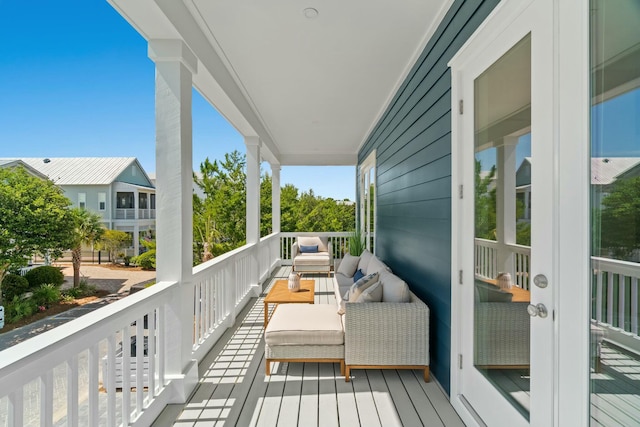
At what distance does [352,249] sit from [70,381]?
5955 millimetres

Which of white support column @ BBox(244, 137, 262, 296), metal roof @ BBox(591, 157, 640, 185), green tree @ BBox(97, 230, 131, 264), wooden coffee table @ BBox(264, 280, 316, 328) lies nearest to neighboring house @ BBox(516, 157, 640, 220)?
metal roof @ BBox(591, 157, 640, 185)

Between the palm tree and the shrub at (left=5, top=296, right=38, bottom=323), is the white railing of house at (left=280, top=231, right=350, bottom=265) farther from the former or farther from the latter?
the shrub at (left=5, top=296, right=38, bottom=323)

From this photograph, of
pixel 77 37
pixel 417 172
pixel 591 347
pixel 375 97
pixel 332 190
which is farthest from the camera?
pixel 332 190

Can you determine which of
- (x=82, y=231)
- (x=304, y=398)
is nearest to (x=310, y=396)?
(x=304, y=398)

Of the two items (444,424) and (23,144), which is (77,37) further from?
(444,424)

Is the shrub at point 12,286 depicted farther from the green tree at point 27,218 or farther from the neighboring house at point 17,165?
the neighboring house at point 17,165

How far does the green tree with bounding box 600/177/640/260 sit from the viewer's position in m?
1.08

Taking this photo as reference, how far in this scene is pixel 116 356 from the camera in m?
1.81

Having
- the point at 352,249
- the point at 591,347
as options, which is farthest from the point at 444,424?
the point at 352,249

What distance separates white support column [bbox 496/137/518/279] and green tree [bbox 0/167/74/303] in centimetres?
428

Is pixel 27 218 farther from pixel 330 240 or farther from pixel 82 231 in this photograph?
pixel 330 240

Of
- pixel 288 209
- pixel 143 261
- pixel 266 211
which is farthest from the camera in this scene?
pixel 288 209

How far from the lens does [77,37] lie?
5922 millimetres

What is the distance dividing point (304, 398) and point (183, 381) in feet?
2.85
